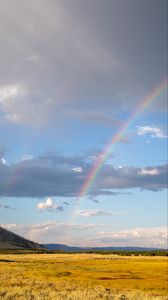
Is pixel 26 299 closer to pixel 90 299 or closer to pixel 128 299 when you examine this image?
pixel 90 299

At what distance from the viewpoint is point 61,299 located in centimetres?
2431

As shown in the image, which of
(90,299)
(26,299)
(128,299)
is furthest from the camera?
(128,299)

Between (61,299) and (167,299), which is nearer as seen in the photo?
(61,299)

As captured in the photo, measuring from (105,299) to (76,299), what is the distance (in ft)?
7.15

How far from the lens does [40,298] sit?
2484 centimetres

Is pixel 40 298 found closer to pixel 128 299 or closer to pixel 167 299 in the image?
pixel 128 299

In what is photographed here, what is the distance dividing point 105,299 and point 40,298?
Result: 4.00 metres

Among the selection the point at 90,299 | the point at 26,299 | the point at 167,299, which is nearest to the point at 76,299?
the point at 90,299

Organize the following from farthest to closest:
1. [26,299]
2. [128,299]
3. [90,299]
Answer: [128,299] → [90,299] → [26,299]

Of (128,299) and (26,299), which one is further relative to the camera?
(128,299)

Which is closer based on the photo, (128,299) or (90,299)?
(90,299)

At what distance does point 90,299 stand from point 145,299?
352 centimetres

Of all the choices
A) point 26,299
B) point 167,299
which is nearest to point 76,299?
point 26,299

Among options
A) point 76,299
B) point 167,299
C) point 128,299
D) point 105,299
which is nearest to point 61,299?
point 76,299
